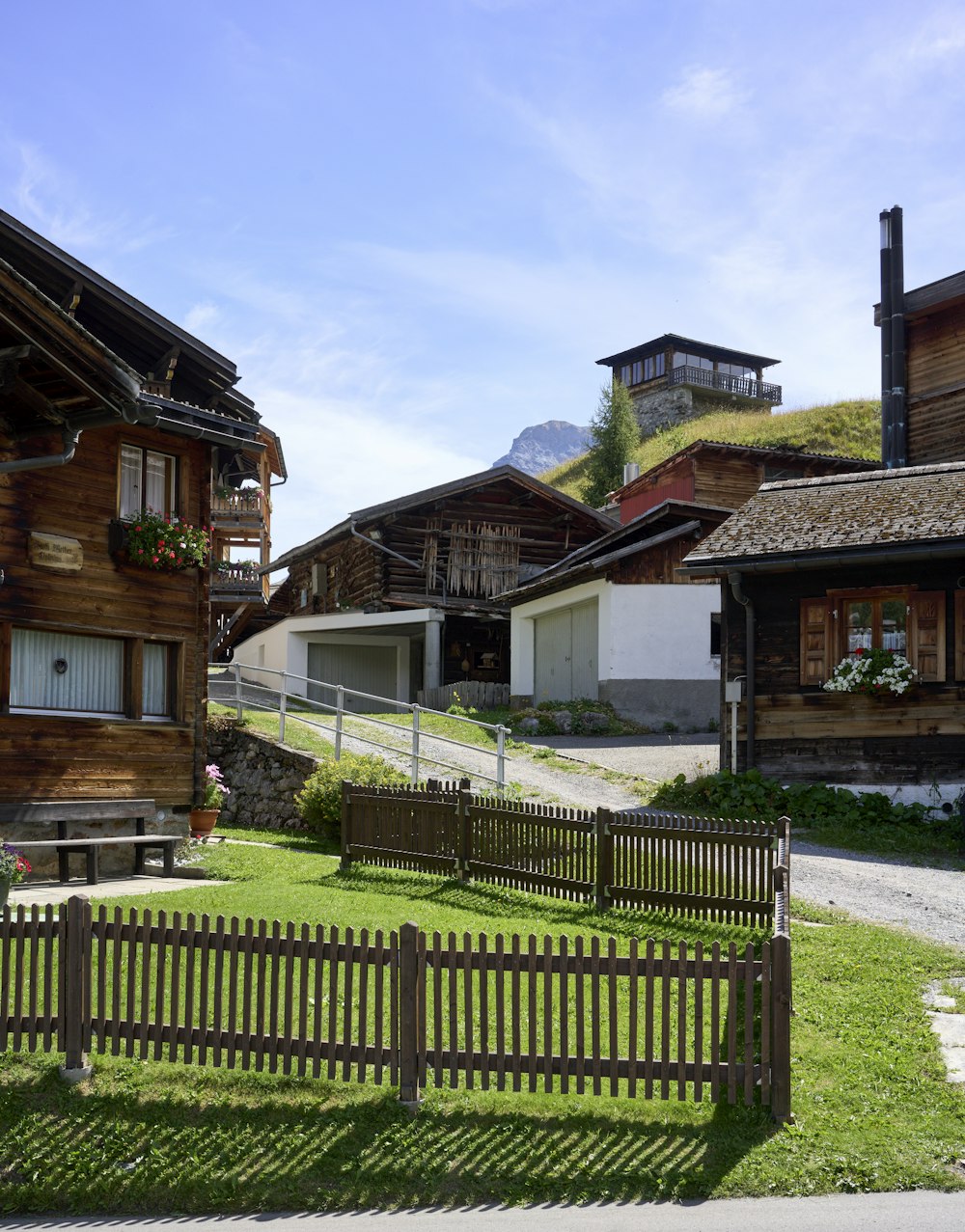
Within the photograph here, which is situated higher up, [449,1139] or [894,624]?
[894,624]

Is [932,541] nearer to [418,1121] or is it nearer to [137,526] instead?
[137,526]

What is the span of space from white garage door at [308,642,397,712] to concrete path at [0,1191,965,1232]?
3086cm

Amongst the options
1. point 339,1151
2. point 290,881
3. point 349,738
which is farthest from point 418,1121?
point 349,738

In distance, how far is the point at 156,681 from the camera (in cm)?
1712

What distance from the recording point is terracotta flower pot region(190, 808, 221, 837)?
56.7 feet

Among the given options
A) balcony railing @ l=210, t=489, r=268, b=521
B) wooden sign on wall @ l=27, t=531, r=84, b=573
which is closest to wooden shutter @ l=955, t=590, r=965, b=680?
wooden sign on wall @ l=27, t=531, r=84, b=573

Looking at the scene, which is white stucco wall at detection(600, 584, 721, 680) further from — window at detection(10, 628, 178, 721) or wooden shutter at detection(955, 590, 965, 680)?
window at detection(10, 628, 178, 721)

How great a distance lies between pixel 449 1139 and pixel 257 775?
14.2 metres

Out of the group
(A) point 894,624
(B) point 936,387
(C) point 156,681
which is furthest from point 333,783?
(B) point 936,387

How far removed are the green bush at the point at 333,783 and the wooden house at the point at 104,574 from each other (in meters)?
1.64

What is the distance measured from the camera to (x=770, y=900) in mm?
11773

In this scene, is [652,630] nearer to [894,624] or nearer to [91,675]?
[894,624]

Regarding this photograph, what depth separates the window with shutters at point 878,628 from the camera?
60.5 ft

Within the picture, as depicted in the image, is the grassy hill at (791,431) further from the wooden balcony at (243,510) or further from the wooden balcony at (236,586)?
the wooden balcony at (236,586)
